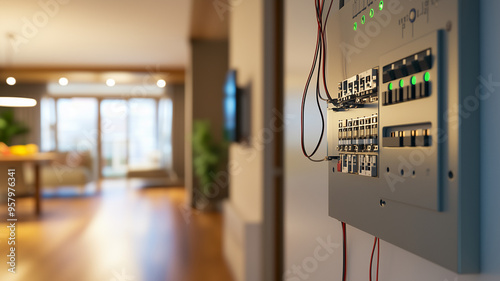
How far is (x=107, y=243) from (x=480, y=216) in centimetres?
466

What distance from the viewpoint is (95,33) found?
673cm

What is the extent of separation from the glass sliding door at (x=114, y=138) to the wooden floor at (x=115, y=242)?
4.07 metres

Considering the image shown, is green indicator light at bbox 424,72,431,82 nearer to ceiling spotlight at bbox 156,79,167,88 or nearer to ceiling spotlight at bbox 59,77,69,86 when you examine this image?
ceiling spotlight at bbox 156,79,167,88

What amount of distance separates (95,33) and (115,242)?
11.7ft

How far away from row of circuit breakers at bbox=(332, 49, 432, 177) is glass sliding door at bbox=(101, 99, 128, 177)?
11510 mm

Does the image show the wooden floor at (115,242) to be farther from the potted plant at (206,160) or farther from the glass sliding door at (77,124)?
the glass sliding door at (77,124)

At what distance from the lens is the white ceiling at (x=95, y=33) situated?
540 cm

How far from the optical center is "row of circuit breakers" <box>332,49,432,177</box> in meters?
0.70

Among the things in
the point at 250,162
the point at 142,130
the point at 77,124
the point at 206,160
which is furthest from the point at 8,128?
the point at 250,162

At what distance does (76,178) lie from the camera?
887 cm

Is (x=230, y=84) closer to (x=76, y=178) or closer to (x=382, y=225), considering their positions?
(x=382, y=225)

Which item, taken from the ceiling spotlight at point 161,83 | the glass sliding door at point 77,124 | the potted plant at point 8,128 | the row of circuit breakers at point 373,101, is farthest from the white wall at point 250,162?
the glass sliding door at point 77,124

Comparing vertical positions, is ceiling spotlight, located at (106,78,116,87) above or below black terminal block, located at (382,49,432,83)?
above

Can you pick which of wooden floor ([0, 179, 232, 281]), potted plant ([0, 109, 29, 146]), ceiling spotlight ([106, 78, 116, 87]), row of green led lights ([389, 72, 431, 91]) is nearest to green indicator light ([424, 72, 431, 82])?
row of green led lights ([389, 72, 431, 91])
